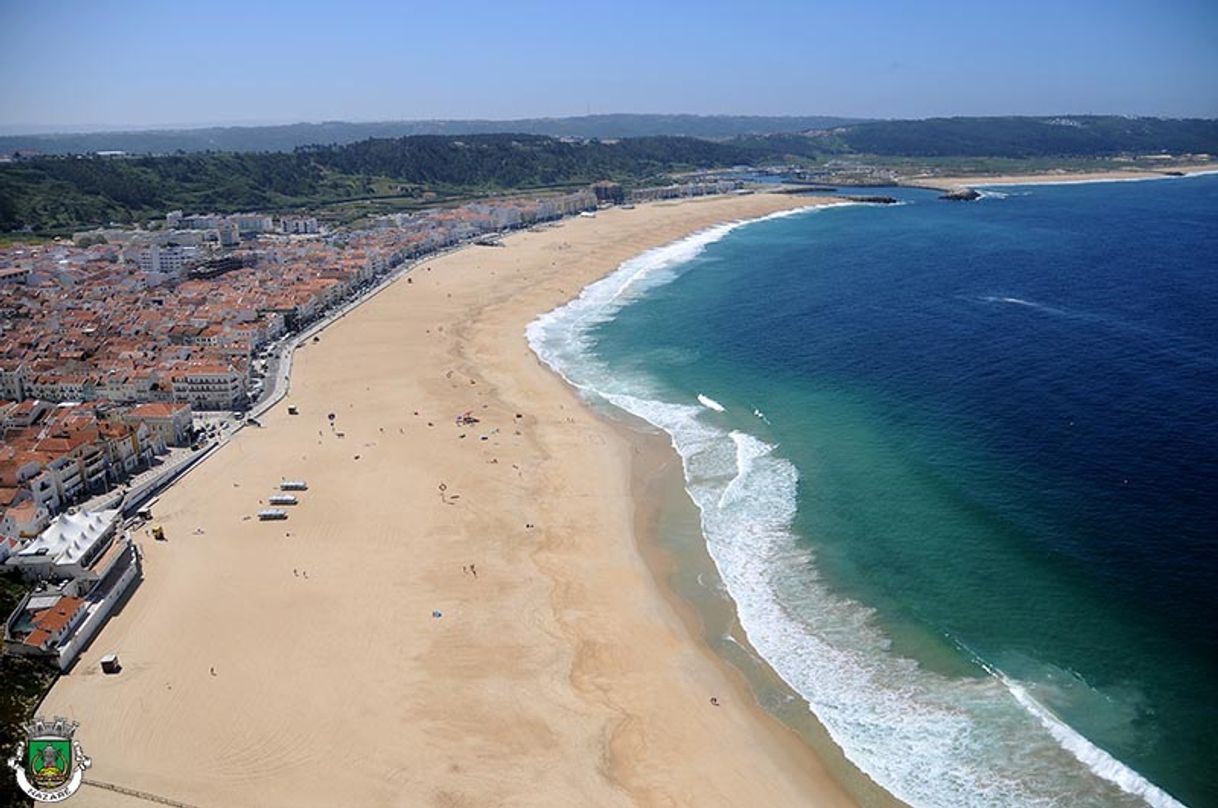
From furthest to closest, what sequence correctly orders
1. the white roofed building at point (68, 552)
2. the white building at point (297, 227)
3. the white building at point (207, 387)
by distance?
1. the white building at point (297, 227)
2. the white building at point (207, 387)
3. the white roofed building at point (68, 552)

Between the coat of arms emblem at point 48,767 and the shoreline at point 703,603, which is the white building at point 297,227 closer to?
the shoreline at point 703,603

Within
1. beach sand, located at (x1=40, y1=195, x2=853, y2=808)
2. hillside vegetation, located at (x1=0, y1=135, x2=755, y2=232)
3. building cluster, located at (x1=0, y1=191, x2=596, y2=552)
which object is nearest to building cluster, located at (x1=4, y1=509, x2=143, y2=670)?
beach sand, located at (x1=40, y1=195, x2=853, y2=808)

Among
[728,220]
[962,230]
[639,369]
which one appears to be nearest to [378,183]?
[728,220]

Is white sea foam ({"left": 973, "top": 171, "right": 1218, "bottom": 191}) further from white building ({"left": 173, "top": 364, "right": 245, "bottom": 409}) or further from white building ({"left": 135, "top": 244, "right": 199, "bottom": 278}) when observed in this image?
white building ({"left": 173, "top": 364, "right": 245, "bottom": 409})

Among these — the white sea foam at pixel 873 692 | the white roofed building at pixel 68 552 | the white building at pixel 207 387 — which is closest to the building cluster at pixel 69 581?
the white roofed building at pixel 68 552

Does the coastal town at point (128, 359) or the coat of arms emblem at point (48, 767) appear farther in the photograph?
the coastal town at point (128, 359)

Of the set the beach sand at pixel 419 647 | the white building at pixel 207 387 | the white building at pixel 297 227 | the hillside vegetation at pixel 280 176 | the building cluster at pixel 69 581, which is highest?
the hillside vegetation at pixel 280 176

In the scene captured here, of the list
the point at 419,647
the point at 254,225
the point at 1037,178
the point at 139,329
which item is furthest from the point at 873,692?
the point at 1037,178
